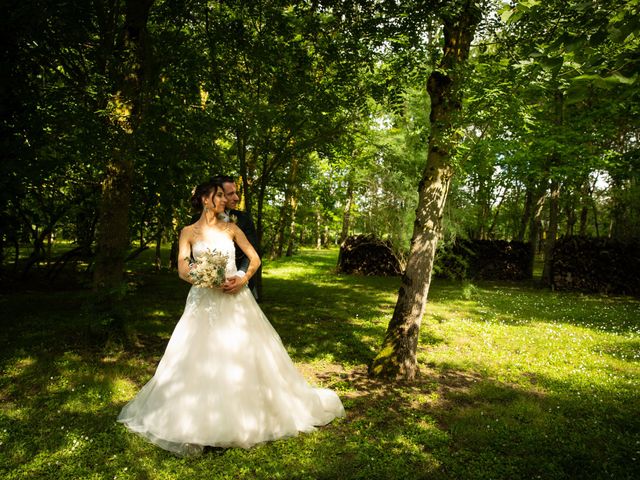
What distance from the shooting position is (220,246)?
514 centimetres

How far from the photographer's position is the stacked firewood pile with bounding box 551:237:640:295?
711 inches

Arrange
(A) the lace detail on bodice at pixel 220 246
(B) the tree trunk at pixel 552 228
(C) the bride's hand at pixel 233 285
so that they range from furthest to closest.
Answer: (B) the tree trunk at pixel 552 228 < (A) the lace detail on bodice at pixel 220 246 < (C) the bride's hand at pixel 233 285

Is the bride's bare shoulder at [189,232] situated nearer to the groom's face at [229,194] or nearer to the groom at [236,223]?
the groom at [236,223]

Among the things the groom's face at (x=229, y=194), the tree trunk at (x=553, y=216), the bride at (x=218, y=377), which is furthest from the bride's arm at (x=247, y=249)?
the tree trunk at (x=553, y=216)

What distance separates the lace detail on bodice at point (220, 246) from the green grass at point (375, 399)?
225cm

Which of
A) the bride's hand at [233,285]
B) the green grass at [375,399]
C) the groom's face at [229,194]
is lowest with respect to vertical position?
the green grass at [375,399]

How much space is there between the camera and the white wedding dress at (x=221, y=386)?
4.51m

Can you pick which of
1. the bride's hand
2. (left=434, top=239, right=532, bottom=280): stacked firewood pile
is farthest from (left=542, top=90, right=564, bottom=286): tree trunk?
the bride's hand

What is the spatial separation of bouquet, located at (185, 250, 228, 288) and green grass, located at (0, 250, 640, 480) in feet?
6.59

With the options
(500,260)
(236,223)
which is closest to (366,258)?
(500,260)

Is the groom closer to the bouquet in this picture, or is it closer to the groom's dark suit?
the groom's dark suit

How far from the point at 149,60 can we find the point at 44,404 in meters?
6.28

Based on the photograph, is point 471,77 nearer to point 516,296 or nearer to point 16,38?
point 16,38

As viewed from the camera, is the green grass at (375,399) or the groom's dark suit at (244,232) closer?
the green grass at (375,399)
